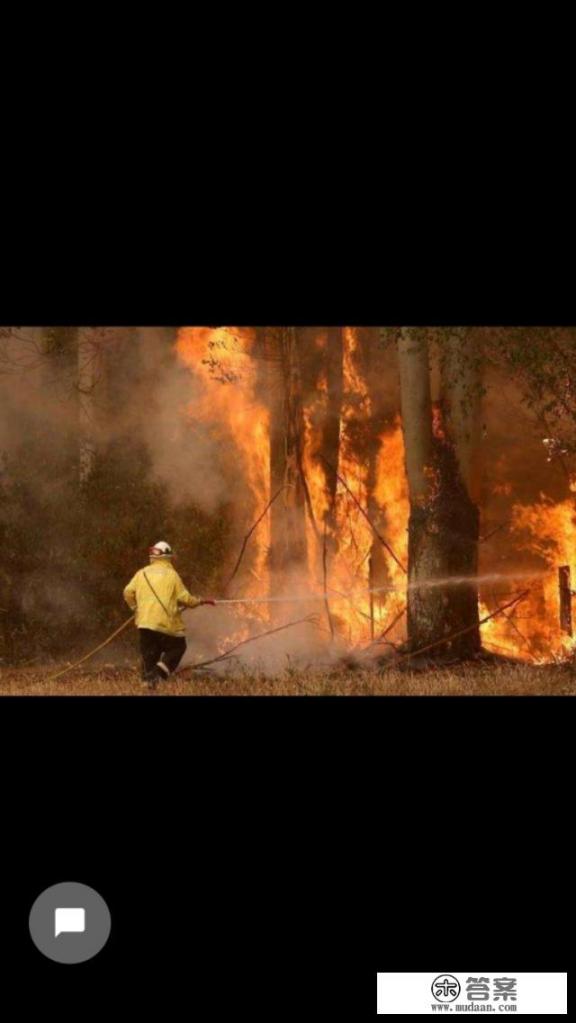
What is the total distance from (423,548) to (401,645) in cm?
106

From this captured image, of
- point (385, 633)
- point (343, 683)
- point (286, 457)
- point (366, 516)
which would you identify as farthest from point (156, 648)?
point (286, 457)

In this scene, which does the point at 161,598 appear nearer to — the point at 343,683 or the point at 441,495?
the point at 343,683

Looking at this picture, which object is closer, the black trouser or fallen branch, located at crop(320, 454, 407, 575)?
the black trouser

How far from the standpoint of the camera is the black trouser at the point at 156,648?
12484mm

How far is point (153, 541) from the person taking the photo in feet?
52.5

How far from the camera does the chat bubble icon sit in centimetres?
541

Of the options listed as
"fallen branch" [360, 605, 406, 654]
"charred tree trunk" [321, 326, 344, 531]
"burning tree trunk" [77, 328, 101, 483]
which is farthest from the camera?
"burning tree trunk" [77, 328, 101, 483]

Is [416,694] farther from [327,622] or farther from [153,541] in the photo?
[153,541]

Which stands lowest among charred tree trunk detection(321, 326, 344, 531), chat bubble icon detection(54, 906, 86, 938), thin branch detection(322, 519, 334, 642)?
chat bubble icon detection(54, 906, 86, 938)

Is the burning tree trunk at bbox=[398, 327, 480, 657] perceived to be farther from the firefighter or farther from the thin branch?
the firefighter

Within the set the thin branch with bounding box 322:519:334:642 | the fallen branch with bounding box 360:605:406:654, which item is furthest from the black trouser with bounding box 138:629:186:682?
the thin branch with bounding box 322:519:334:642

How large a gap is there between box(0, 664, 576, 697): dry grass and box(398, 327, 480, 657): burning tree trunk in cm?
68

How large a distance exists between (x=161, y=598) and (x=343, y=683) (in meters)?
1.92

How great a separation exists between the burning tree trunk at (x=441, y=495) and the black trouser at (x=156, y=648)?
8.60 ft
